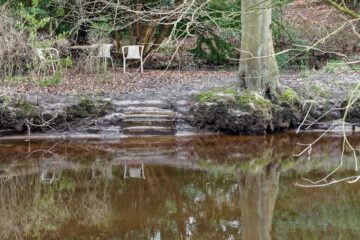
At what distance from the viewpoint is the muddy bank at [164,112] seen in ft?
35.1

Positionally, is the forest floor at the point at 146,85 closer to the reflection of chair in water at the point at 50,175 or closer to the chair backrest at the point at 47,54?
the chair backrest at the point at 47,54

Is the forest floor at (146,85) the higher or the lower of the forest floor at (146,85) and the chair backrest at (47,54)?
the lower

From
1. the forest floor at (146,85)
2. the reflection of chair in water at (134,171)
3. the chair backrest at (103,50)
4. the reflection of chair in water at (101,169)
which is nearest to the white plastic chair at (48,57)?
the forest floor at (146,85)

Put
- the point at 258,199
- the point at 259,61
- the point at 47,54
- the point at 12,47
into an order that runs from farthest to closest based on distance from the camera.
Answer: the point at 47,54
the point at 12,47
the point at 259,61
the point at 258,199

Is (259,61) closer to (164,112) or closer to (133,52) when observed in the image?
(164,112)

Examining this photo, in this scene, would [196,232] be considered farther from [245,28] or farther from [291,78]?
[291,78]

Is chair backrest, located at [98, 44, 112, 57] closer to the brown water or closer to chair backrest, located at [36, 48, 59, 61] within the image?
chair backrest, located at [36, 48, 59, 61]

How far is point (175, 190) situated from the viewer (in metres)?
7.58

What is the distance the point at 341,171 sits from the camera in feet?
27.6

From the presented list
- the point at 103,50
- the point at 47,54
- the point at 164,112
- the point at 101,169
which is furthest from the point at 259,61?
the point at 47,54

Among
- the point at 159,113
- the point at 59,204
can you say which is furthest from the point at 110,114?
the point at 59,204

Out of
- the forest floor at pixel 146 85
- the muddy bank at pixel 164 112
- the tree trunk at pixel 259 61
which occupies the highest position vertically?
the tree trunk at pixel 259 61

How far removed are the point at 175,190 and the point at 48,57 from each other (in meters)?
6.41

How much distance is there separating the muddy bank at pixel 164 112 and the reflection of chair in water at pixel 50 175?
2218 mm
